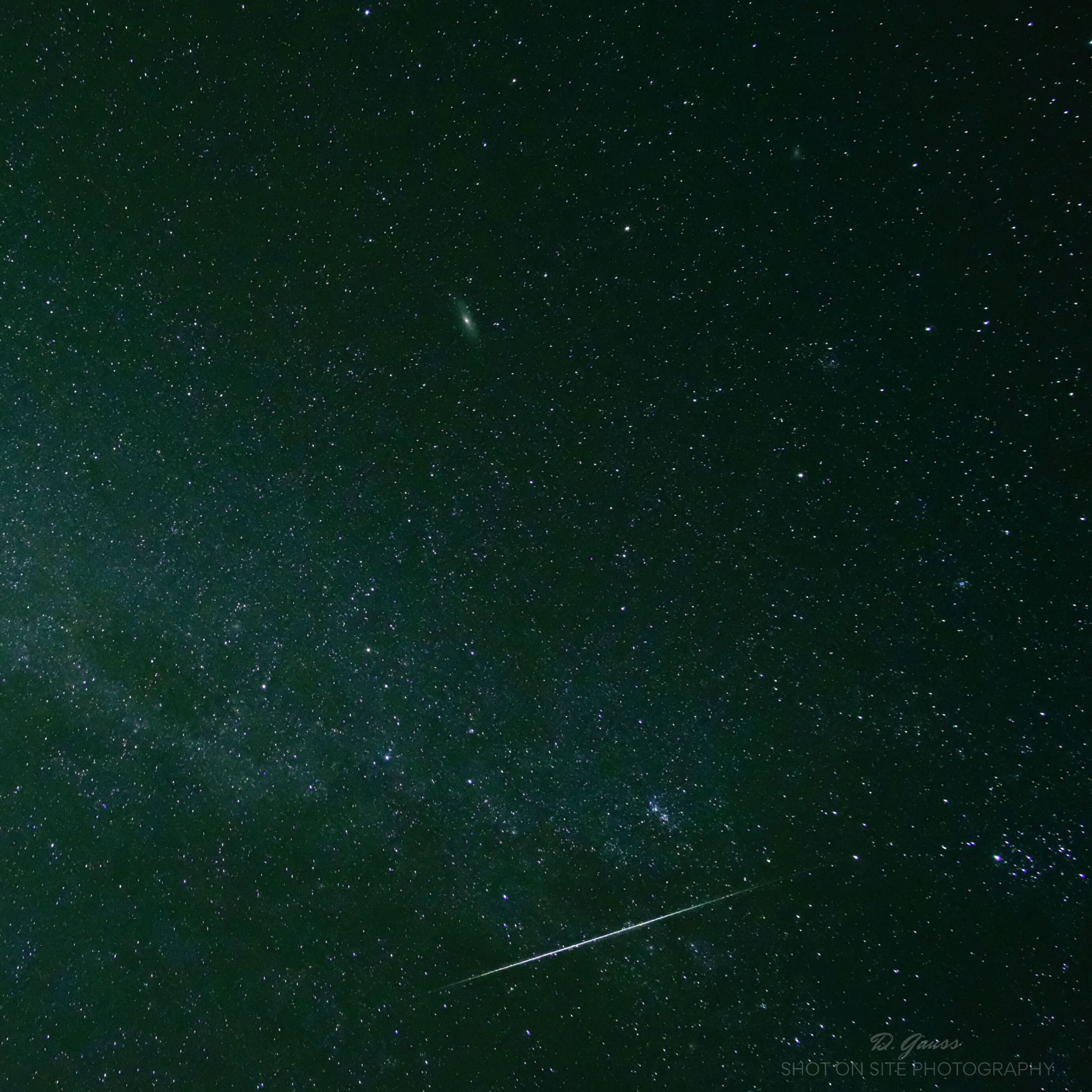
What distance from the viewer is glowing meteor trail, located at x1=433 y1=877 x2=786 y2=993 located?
0.52 meters

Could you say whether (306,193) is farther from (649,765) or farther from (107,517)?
(649,765)

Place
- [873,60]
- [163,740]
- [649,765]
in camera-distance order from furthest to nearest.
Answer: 1. [163,740]
2. [649,765]
3. [873,60]

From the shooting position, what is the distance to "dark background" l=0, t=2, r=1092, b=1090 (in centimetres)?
45

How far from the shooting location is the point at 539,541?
22.4 inches

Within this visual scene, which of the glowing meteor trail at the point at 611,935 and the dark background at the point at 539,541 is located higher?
the dark background at the point at 539,541

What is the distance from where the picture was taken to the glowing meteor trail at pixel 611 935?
0.52 meters

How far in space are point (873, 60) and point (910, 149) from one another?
51mm

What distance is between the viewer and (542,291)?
545 millimetres

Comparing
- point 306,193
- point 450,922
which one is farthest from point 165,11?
point 450,922

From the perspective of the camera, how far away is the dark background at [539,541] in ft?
1.47

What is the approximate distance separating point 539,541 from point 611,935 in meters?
0.27

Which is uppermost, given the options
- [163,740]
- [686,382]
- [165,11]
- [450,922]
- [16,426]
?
[165,11]

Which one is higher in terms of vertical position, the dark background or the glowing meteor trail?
the dark background

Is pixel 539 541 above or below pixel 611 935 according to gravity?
above
